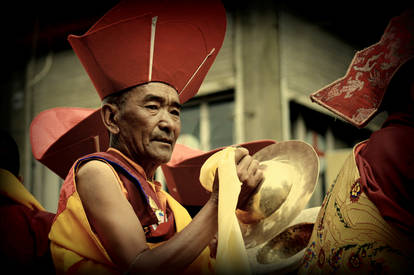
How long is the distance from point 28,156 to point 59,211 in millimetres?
4857

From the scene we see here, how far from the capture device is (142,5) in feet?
5.44

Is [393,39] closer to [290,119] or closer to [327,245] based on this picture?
[327,245]

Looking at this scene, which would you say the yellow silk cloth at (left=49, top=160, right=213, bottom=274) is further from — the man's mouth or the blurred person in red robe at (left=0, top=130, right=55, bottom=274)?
the blurred person in red robe at (left=0, top=130, right=55, bottom=274)

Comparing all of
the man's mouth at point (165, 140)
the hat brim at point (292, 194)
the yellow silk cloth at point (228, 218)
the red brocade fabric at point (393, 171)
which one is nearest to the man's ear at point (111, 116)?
the man's mouth at point (165, 140)

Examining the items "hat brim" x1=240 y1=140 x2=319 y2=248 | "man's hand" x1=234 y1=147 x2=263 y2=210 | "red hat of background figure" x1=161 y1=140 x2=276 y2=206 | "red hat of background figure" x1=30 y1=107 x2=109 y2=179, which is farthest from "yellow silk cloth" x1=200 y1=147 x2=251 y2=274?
"red hat of background figure" x1=30 y1=107 x2=109 y2=179

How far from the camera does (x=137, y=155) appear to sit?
1.69 metres

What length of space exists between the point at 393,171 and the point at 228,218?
1.68ft

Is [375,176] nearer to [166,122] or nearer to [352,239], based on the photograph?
[352,239]

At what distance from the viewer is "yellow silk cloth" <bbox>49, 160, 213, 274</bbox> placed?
59.8 inches

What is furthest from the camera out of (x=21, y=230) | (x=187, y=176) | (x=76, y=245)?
(x=187, y=176)

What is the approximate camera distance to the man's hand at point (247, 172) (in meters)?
1.58

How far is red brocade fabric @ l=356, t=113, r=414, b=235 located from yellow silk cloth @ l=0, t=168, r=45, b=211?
1.61 m

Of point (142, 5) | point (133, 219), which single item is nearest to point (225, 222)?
point (133, 219)

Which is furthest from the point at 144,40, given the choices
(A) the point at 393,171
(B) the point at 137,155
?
(A) the point at 393,171
